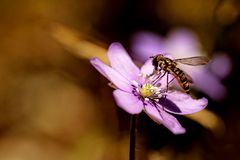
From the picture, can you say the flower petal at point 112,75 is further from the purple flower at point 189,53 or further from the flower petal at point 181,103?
the purple flower at point 189,53

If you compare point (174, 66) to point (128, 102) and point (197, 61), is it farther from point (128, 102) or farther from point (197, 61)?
point (128, 102)

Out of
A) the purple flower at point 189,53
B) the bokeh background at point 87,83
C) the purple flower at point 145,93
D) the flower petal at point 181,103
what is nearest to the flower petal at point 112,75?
the purple flower at point 145,93

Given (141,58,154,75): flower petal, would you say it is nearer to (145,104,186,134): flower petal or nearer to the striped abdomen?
the striped abdomen

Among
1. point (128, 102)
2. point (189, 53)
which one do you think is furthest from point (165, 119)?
point (189, 53)

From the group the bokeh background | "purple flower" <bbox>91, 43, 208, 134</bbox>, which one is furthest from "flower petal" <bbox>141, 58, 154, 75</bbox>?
the bokeh background

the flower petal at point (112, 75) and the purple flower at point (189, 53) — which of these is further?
the purple flower at point (189, 53)

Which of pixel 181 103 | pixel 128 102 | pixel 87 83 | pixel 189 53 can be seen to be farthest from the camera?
pixel 189 53
